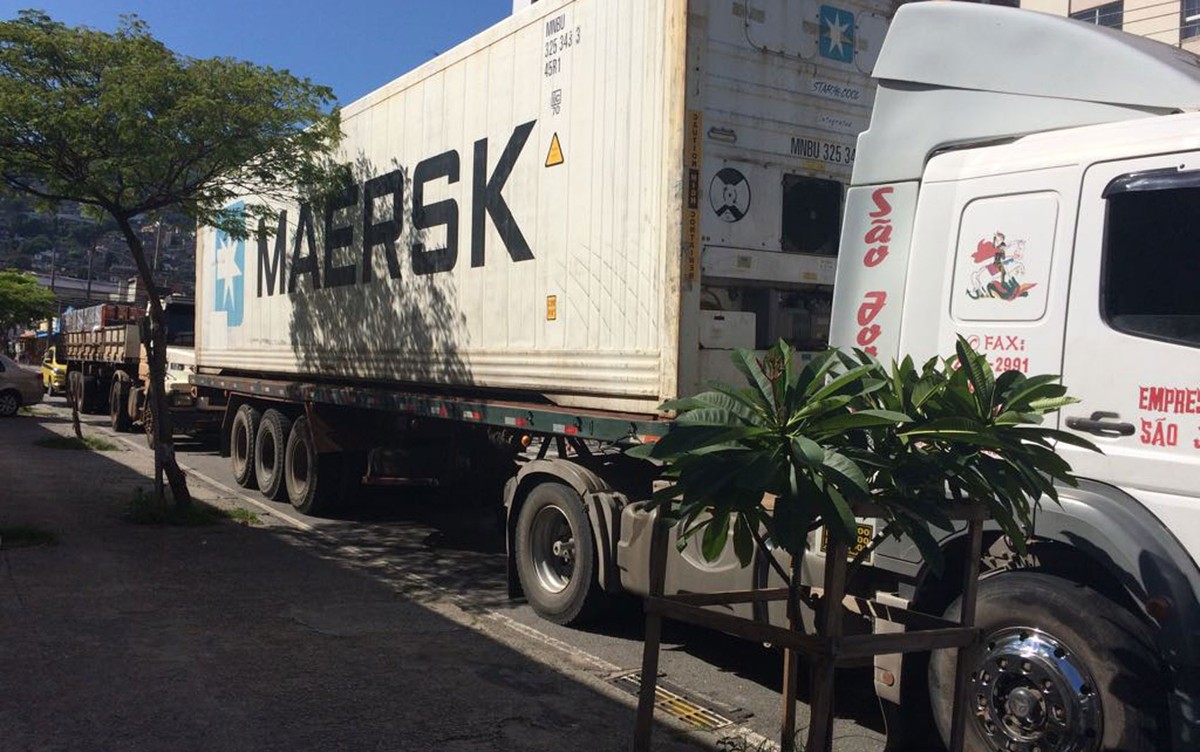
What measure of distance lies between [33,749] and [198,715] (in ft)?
2.39

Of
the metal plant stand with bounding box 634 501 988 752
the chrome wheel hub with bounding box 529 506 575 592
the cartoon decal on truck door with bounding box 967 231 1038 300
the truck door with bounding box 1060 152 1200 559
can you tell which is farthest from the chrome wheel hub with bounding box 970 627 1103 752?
the chrome wheel hub with bounding box 529 506 575 592

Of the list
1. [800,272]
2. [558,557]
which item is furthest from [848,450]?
[558,557]

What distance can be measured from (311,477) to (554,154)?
5.60 m

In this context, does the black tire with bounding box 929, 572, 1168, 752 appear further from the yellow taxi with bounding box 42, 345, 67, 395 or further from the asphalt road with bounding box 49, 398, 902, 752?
the yellow taxi with bounding box 42, 345, 67, 395

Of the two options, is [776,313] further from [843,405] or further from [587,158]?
[843,405]

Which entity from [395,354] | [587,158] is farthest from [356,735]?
[395,354]

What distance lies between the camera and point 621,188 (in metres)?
6.41

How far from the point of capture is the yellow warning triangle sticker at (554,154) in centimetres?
708

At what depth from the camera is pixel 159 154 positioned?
376 inches

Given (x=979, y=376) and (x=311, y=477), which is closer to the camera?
(x=979, y=376)

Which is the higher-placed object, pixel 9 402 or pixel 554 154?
pixel 554 154

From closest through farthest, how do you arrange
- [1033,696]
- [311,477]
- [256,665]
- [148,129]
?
[1033,696] → [256,665] → [148,129] → [311,477]

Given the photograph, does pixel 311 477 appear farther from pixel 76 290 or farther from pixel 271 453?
pixel 76 290

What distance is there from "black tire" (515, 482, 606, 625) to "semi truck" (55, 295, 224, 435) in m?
6.05
